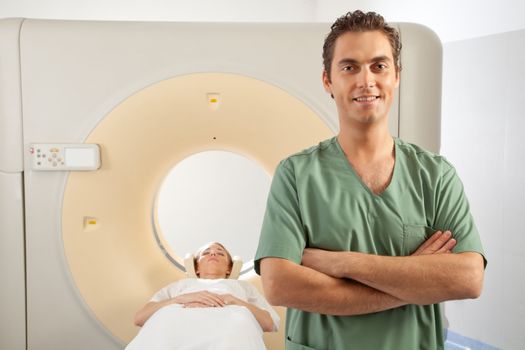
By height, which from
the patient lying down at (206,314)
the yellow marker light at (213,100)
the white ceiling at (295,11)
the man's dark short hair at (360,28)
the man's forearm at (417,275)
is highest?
the white ceiling at (295,11)

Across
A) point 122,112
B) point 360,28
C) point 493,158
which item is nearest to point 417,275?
point 360,28

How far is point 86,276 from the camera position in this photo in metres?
1.95

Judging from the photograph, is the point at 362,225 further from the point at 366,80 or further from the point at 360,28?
the point at 360,28

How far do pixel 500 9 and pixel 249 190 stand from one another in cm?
229

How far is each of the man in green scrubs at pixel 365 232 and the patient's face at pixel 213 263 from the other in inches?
40.7

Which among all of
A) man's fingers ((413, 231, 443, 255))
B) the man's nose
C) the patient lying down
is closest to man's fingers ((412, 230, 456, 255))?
man's fingers ((413, 231, 443, 255))

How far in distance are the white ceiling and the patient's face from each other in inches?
56.7

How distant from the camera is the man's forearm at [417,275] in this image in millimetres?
995

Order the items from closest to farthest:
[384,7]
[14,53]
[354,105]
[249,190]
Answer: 1. [354,105]
2. [14,53]
3. [384,7]
4. [249,190]

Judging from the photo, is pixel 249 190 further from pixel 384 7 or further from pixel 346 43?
pixel 346 43

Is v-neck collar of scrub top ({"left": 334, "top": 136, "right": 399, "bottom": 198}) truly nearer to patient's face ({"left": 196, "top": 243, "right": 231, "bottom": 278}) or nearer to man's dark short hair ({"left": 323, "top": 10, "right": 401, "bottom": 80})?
man's dark short hair ({"left": 323, "top": 10, "right": 401, "bottom": 80})

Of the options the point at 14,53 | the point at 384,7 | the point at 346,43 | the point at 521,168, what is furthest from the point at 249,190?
the point at 346,43

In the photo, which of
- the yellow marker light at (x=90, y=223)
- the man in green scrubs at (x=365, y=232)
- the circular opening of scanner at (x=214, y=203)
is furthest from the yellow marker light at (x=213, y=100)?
the circular opening of scanner at (x=214, y=203)

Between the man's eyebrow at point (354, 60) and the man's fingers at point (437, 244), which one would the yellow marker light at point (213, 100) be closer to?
the man's eyebrow at point (354, 60)
